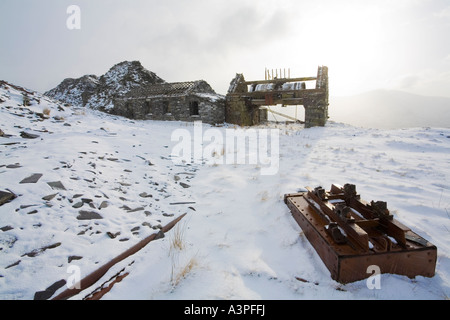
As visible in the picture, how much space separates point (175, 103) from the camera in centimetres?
1839

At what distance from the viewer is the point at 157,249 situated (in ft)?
8.66

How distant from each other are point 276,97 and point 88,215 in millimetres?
16015

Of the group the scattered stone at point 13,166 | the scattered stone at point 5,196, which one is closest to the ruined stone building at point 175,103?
the scattered stone at point 13,166

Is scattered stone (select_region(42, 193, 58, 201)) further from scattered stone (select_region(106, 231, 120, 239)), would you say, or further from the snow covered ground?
scattered stone (select_region(106, 231, 120, 239))

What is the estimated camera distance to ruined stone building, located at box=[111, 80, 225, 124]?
682 inches

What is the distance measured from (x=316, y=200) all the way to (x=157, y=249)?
2281mm

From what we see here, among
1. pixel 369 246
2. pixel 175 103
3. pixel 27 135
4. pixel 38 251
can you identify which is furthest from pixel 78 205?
pixel 175 103

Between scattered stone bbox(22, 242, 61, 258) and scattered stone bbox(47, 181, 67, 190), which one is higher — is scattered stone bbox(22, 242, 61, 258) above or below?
below

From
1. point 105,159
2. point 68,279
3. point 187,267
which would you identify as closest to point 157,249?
point 187,267

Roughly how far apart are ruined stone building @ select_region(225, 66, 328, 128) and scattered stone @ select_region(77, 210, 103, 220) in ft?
49.2

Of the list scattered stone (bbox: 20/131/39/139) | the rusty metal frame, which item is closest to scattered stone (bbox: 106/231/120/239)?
the rusty metal frame

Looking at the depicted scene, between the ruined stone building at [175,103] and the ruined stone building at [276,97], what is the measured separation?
1215 millimetres

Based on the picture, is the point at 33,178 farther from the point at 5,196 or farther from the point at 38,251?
the point at 38,251
